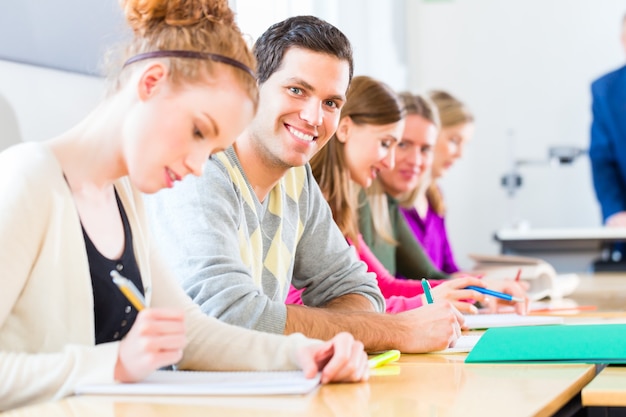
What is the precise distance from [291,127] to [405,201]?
1557 millimetres

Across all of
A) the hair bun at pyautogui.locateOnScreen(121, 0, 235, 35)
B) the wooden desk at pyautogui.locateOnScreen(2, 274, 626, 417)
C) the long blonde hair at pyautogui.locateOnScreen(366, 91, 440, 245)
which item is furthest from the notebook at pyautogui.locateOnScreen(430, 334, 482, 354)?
the long blonde hair at pyautogui.locateOnScreen(366, 91, 440, 245)

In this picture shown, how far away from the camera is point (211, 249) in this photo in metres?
1.53

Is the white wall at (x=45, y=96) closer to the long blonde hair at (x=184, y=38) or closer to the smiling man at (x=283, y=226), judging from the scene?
the smiling man at (x=283, y=226)

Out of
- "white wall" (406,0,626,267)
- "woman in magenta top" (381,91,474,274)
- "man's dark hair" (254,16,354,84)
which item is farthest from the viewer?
"white wall" (406,0,626,267)

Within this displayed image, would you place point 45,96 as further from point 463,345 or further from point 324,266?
point 463,345

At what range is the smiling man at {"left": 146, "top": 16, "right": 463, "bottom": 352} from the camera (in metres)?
1.53

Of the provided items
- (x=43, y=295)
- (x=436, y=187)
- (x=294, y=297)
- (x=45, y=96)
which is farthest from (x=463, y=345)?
(x=436, y=187)

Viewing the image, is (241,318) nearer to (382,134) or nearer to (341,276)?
(341,276)

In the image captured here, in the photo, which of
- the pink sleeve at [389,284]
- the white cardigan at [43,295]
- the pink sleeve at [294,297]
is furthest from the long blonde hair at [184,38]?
the pink sleeve at [389,284]

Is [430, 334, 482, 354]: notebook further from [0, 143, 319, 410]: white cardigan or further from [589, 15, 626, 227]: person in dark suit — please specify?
[589, 15, 626, 227]: person in dark suit

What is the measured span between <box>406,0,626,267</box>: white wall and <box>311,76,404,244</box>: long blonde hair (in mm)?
3455

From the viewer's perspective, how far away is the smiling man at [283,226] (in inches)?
60.2

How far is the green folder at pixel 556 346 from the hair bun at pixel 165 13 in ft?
2.08

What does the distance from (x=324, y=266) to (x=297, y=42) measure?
19.6 inches
